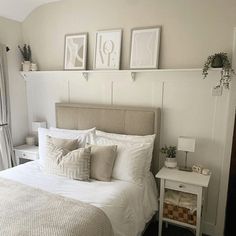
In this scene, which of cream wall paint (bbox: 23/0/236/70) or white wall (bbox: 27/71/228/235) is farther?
white wall (bbox: 27/71/228/235)

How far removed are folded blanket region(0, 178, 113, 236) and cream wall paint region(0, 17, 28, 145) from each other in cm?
173

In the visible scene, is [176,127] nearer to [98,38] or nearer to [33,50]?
[98,38]

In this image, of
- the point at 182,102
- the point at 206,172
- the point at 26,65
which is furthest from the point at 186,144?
the point at 26,65

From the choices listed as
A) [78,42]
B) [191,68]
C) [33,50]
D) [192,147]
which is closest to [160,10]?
[191,68]

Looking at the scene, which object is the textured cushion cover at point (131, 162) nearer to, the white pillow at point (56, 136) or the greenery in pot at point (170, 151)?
the greenery in pot at point (170, 151)

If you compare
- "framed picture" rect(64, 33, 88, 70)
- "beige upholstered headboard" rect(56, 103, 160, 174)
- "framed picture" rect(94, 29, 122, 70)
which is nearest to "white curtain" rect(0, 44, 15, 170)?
"beige upholstered headboard" rect(56, 103, 160, 174)

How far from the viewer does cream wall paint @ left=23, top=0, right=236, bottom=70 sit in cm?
225

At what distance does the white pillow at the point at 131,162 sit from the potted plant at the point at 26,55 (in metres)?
1.95

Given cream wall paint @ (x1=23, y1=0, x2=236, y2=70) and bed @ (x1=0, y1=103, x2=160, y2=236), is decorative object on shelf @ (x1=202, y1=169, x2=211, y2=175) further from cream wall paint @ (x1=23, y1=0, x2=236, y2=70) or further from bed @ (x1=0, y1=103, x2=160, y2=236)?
cream wall paint @ (x1=23, y1=0, x2=236, y2=70)

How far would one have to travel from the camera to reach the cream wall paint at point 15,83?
10.6 feet

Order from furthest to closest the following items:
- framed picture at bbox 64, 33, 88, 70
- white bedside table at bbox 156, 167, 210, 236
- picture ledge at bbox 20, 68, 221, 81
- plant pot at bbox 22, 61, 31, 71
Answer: plant pot at bbox 22, 61, 31, 71 < framed picture at bbox 64, 33, 88, 70 < picture ledge at bbox 20, 68, 221, 81 < white bedside table at bbox 156, 167, 210, 236

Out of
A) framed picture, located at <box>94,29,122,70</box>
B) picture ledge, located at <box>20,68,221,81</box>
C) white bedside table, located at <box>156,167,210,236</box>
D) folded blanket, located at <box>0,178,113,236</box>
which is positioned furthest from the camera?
framed picture, located at <box>94,29,122,70</box>

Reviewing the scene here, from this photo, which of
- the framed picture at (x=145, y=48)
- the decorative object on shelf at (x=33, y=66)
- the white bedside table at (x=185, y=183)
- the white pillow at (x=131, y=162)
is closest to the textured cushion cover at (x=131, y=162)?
the white pillow at (x=131, y=162)

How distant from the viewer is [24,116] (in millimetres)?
3590
